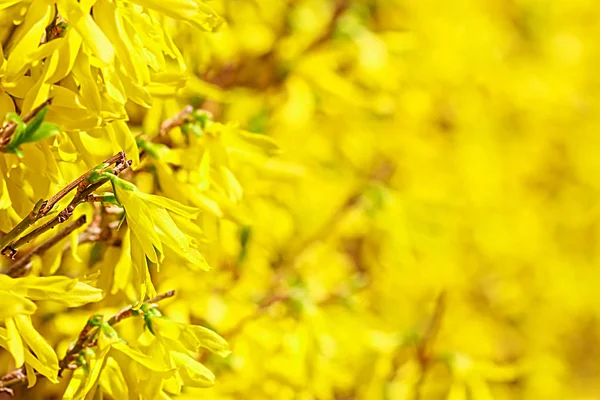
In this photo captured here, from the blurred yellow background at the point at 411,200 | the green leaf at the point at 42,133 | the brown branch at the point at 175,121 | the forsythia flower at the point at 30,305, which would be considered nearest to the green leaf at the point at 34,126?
the green leaf at the point at 42,133

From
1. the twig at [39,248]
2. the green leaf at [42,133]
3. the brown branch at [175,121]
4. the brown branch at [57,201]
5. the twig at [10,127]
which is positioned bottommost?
the twig at [39,248]

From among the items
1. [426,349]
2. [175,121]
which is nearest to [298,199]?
[426,349]

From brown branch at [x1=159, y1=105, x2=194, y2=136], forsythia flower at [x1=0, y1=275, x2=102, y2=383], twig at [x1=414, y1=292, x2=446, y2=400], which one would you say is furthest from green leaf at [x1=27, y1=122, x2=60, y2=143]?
twig at [x1=414, y1=292, x2=446, y2=400]

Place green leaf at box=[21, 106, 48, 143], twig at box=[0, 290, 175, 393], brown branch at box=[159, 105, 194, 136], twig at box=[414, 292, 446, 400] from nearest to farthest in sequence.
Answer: green leaf at box=[21, 106, 48, 143]
twig at box=[0, 290, 175, 393]
brown branch at box=[159, 105, 194, 136]
twig at box=[414, 292, 446, 400]

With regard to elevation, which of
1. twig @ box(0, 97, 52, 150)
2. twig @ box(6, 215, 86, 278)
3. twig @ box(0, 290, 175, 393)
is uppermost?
twig @ box(0, 97, 52, 150)

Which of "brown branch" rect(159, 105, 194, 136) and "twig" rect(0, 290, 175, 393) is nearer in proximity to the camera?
"twig" rect(0, 290, 175, 393)

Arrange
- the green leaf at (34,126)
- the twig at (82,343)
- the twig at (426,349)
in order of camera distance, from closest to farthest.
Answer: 1. the green leaf at (34,126)
2. the twig at (82,343)
3. the twig at (426,349)

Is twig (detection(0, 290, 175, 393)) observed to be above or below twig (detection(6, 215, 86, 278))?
below

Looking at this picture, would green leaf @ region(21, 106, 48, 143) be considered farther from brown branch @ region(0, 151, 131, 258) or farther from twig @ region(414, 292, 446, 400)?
twig @ region(414, 292, 446, 400)

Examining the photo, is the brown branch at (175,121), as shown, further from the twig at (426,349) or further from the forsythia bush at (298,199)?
the twig at (426,349)
